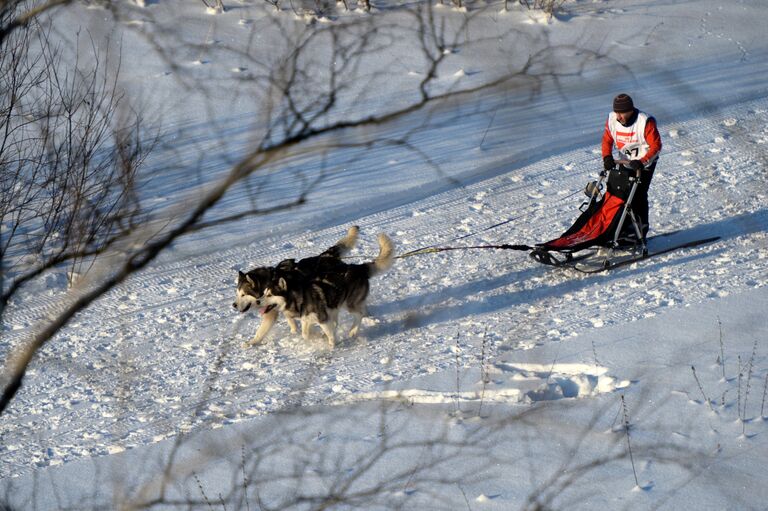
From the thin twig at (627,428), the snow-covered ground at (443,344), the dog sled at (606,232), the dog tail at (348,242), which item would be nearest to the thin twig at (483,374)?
the snow-covered ground at (443,344)

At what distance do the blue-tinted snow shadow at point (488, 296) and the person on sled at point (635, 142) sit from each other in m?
0.52

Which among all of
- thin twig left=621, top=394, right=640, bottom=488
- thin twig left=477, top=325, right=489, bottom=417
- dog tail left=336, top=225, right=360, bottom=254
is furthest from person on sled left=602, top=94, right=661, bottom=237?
thin twig left=621, top=394, right=640, bottom=488

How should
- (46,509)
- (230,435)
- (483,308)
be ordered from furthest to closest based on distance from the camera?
(483,308), (230,435), (46,509)

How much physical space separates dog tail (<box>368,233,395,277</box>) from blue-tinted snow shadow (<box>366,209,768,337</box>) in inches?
20.6

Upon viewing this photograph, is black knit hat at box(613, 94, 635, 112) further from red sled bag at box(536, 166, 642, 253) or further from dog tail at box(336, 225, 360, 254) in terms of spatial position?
dog tail at box(336, 225, 360, 254)

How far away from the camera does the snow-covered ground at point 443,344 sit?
19.9 ft

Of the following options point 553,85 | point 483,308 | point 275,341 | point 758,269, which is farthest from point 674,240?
point 553,85

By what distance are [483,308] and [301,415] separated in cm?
254

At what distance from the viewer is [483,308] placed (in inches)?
351

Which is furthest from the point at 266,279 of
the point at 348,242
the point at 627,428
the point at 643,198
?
the point at 643,198

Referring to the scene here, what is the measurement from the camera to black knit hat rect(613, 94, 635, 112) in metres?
8.70

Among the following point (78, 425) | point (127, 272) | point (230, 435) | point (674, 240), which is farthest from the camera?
point (674, 240)

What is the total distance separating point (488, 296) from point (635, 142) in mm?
2071

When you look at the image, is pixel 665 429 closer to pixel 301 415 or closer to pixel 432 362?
pixel 432 362
